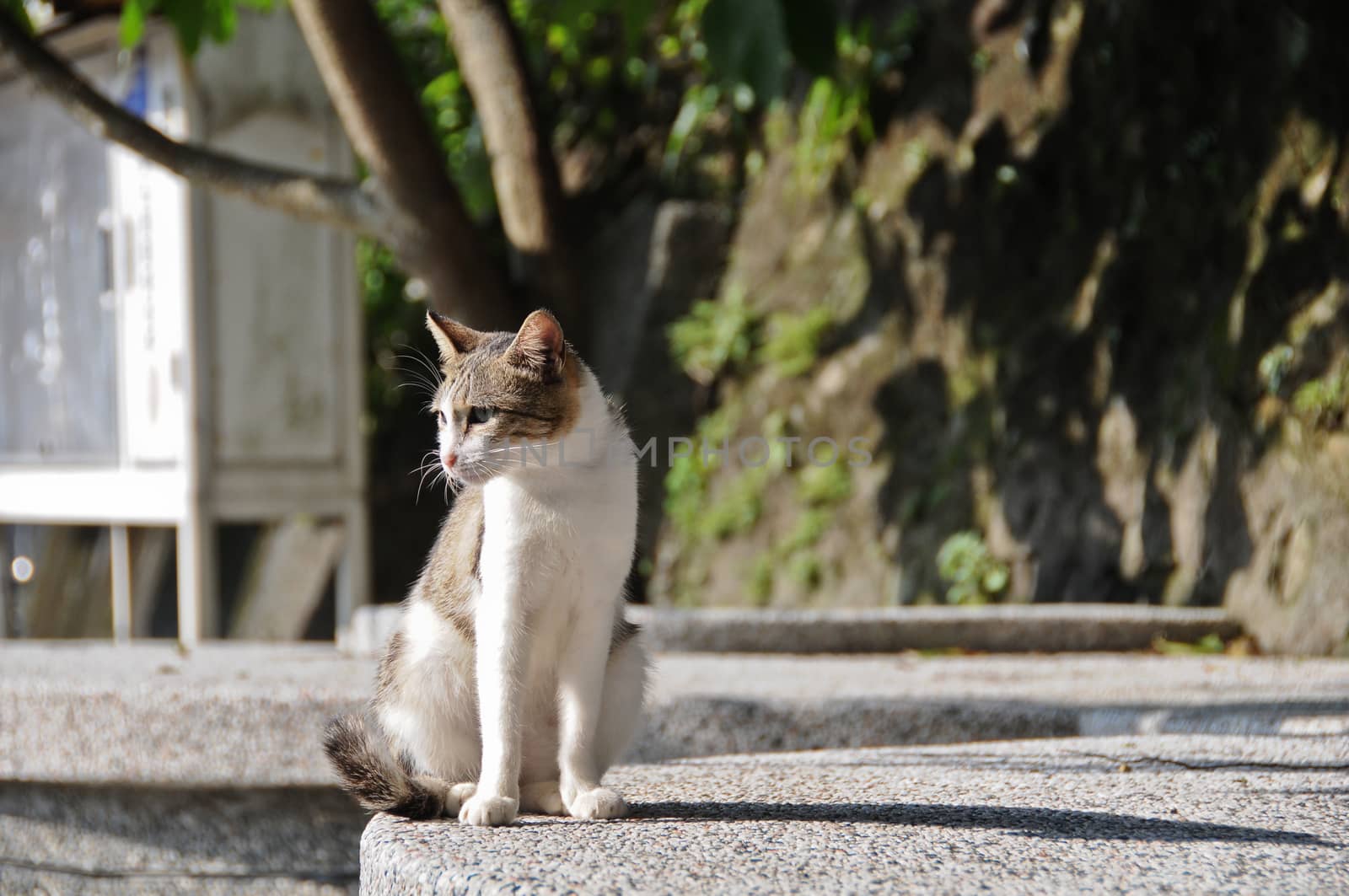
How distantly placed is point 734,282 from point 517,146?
161 centimetres

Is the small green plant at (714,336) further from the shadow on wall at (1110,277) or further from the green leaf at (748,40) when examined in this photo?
the green leaf at (748,40)

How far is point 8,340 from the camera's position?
26.2 feet

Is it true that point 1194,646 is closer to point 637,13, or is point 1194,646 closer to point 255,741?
point 637,13

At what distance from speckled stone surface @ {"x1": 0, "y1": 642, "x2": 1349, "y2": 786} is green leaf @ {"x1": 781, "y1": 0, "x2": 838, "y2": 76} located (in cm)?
175

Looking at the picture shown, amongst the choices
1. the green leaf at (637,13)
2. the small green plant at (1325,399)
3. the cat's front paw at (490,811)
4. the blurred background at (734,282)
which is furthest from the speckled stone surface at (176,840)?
the small green plant at (1325,399)

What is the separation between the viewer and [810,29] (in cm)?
347

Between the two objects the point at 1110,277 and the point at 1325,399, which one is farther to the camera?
the point at 1110,277

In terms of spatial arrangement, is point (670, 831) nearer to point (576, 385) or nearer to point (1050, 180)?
point (576, 385)

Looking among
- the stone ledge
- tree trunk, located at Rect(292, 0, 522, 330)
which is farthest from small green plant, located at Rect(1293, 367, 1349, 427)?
tree trunk, located at Rect(292, 0, 522, 330)

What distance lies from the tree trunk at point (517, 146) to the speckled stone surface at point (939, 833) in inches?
120

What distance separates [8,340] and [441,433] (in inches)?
279

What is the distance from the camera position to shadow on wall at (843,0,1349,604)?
4.43 m

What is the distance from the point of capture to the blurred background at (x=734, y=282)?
440cm

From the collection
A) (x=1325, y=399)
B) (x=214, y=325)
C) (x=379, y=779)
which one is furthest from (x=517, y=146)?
(x=379, y=779)
